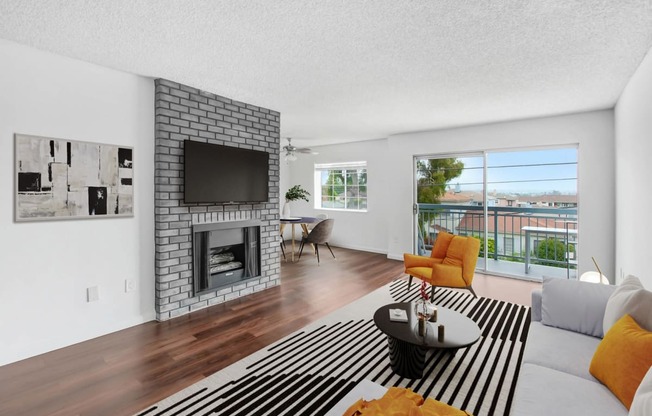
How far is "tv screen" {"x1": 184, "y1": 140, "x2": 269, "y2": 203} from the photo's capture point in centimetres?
346

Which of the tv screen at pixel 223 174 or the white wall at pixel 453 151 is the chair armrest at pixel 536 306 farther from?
the tv screen at pixel 223 174

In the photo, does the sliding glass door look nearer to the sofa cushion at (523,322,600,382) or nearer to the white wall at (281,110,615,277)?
the white wall at (281,110,615,277)

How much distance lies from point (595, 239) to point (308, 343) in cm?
411

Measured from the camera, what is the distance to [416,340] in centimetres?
217

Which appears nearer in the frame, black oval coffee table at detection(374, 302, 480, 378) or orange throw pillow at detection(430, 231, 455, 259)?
black oval coffee table at detection(374, 302, 480, 378)

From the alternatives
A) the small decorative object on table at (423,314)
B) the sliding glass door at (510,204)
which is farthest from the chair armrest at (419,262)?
the sliding glass door at (510,204)

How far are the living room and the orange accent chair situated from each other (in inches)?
55.5

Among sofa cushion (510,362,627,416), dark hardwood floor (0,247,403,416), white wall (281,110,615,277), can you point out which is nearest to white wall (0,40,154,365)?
dark hardwood floor (0,247,403,416)

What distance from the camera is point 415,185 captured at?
6.04 m

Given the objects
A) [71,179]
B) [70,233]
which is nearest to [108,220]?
[70,233]

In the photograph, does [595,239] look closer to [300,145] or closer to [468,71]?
[468,71]

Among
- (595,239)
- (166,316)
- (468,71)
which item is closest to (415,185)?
(595,239)

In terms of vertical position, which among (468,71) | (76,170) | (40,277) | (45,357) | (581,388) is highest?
(468,71)

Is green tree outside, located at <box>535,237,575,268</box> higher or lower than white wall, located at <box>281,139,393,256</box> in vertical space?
lower
